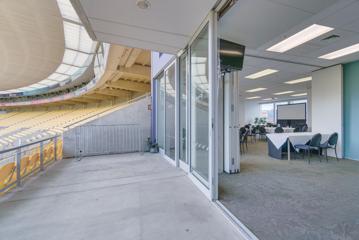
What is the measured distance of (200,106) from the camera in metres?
3.29

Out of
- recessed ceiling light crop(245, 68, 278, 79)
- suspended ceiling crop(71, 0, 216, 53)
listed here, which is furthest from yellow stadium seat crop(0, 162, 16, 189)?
recessed ceiling light crop(245, 68, 278, 79)

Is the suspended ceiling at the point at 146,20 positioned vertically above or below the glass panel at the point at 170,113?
above

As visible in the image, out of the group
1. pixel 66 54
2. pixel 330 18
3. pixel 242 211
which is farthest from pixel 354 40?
pixel 66 54

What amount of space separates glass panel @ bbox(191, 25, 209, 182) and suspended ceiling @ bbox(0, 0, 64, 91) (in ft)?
16.4

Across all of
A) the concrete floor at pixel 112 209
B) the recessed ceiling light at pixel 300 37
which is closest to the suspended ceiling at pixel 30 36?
the concrete floor at pixel 112 209

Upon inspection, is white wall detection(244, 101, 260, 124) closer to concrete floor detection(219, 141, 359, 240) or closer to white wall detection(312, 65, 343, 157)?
white wall detection(312, 65, 343, 157)

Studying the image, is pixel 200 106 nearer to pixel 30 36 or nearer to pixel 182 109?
pixel 182 109

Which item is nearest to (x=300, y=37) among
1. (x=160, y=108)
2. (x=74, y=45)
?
(x=160, y=108)

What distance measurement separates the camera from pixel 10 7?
18.1ft

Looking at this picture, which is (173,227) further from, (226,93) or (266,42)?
(266,42)

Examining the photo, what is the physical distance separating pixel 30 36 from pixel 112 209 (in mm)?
9033

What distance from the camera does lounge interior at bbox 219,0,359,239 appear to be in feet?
7.06

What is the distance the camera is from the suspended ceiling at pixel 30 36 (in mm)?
5500

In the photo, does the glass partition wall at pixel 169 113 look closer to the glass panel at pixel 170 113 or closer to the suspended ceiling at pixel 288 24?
the glass panel at pixel 170 113
